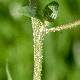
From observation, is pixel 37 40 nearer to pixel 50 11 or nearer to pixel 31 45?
pixel 50 11

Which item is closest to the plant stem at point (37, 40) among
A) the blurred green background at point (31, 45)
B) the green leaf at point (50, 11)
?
the green leaf at point (50, 11)

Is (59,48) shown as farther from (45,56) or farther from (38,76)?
(38,76)

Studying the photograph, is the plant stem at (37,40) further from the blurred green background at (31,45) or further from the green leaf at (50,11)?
the blurred green background at (31,45)

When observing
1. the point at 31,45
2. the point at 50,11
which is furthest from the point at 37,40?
the point at 31,45

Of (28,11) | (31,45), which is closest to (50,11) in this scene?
(28,11)

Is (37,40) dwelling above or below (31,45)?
above

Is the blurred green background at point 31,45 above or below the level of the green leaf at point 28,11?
below

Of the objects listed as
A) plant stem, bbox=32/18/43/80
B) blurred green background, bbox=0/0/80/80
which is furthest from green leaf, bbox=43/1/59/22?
blurred green background, bbox=0/0/80/80

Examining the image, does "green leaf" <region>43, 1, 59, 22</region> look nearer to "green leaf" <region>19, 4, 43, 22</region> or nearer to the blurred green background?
"green leaf" <region>19, 4, 43, 22</region>

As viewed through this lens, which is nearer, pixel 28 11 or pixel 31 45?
pixel 28 11
